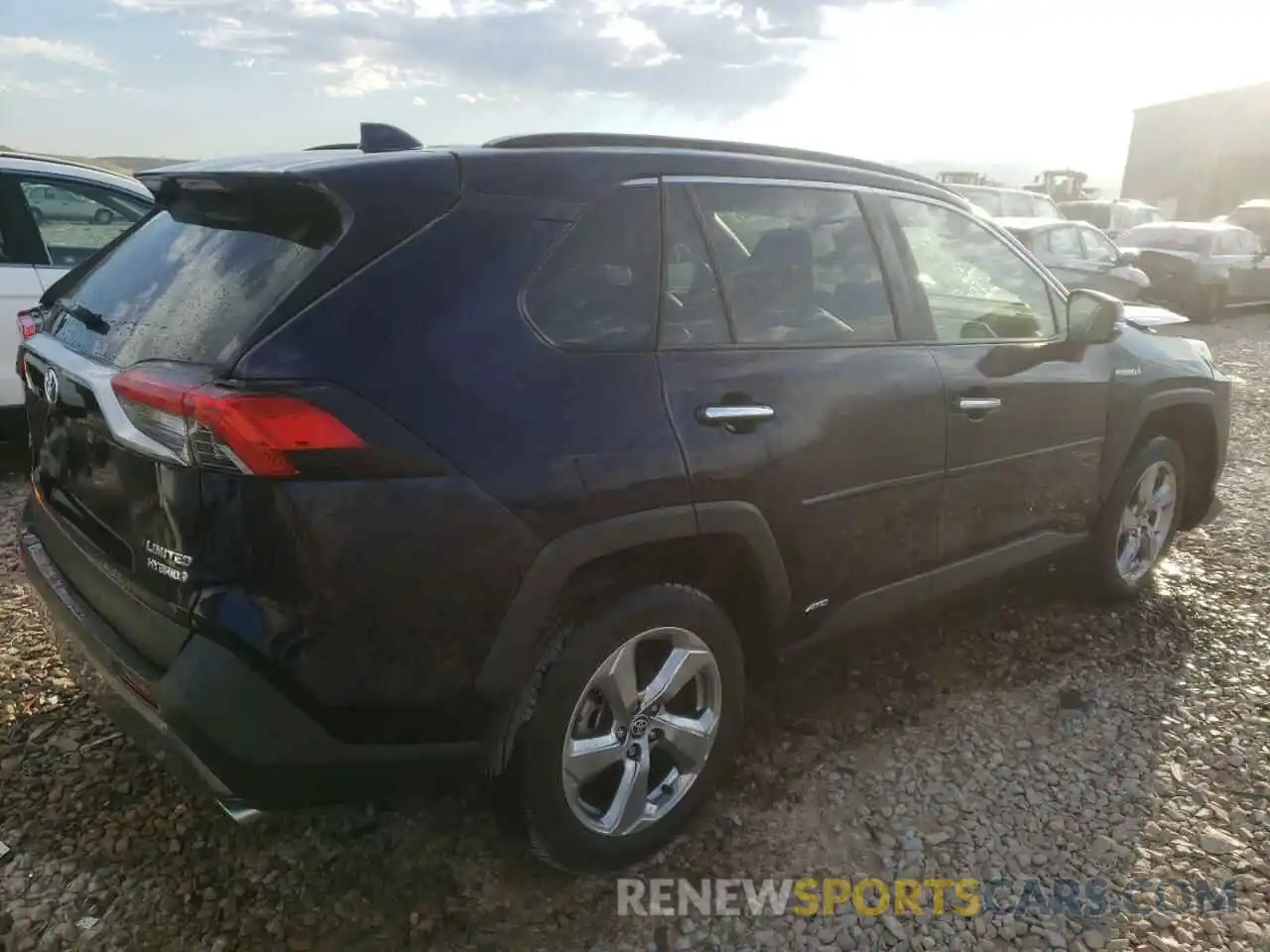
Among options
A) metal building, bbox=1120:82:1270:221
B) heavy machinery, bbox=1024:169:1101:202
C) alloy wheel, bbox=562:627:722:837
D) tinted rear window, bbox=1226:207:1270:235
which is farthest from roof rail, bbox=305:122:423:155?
metal building, bbox=1120:82:1270:221

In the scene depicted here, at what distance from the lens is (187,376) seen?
1.93 meters

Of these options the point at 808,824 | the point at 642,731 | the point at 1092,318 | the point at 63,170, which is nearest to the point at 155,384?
the point at 642,731

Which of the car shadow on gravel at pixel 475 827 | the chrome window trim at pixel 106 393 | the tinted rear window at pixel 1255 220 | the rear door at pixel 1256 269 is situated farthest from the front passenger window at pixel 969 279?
the tinted rear window at pixel 1255 220

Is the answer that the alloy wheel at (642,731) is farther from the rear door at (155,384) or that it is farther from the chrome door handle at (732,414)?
the rear door at (155,384)

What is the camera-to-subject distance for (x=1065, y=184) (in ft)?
99.2

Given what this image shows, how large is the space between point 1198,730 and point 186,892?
10.3 ft

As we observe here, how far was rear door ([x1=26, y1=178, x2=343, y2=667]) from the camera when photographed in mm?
Answer: 1936

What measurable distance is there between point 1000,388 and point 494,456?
1.97 meters

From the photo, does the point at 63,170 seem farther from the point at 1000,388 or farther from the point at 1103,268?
the point at 1103,268

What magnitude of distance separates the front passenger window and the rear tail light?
2032 mm

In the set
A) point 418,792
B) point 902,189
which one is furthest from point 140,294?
point 902,189

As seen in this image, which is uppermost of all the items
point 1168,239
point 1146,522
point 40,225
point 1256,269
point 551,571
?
point 40,225

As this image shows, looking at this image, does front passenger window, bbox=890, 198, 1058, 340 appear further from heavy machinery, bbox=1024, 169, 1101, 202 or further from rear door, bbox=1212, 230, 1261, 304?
heavy machinery, bbox=1024, 169, 1101, 202

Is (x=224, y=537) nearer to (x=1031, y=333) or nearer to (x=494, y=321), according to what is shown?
(x=494, y=321)
